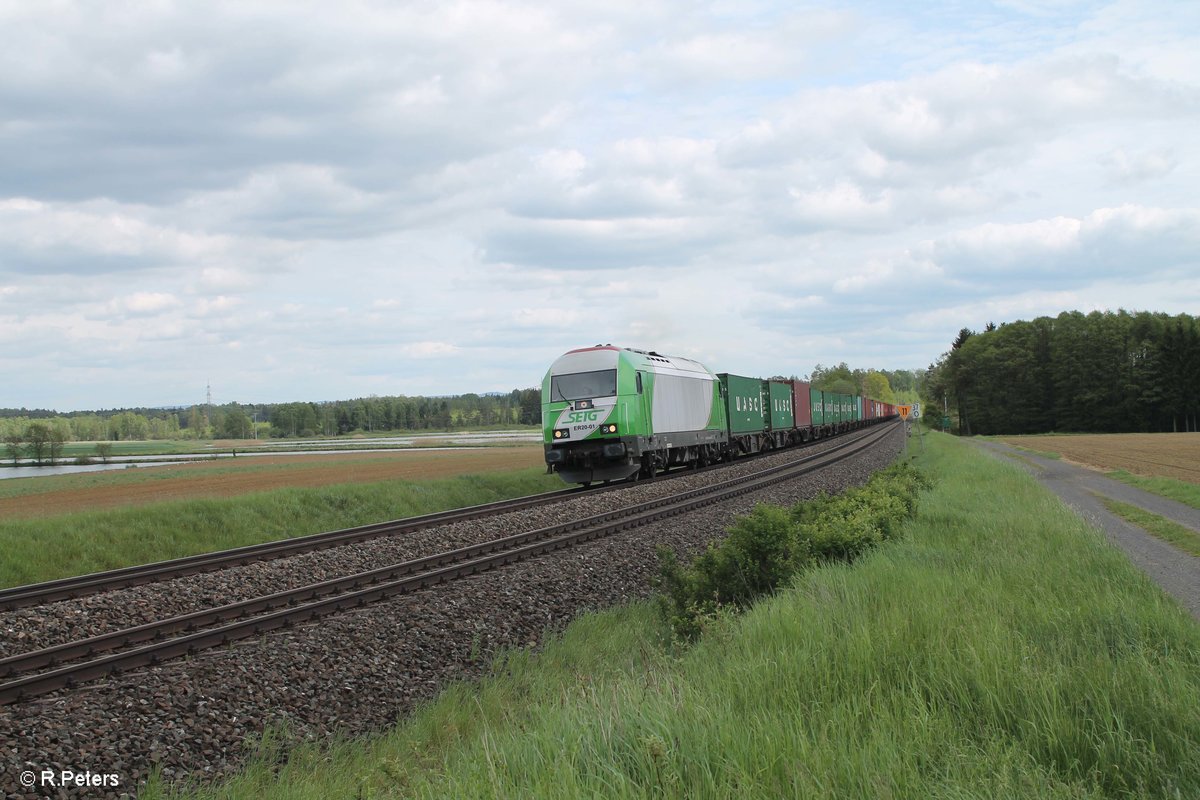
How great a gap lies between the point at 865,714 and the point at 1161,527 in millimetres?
13861

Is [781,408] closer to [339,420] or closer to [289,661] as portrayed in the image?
[289,661]

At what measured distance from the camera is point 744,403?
3803 cm

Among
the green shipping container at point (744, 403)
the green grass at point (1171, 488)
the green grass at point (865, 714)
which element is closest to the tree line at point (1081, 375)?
the green shipping container at point (744, 403)

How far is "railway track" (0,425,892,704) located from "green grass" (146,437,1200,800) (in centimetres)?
243

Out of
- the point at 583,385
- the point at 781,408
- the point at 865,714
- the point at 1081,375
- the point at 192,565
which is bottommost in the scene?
the point at 192,565

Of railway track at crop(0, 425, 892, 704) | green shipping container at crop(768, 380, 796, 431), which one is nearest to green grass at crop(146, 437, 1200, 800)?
railway track at crop(0, 425, 892, 704)

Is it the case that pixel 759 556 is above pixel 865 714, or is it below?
below

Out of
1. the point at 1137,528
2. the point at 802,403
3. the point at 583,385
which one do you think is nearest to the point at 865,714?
the point at 1137,528

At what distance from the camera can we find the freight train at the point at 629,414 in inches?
939

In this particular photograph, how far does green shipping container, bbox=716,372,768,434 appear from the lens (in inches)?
1404

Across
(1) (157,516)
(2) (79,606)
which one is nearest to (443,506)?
(1) (157,516)

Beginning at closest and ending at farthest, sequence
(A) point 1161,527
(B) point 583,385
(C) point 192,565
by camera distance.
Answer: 1. (C) point 192,565
2. (A) point 1161,527
3. (B) point 583,385

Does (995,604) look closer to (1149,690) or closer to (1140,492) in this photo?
(1149,690)

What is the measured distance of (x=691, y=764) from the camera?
12.7 ft
